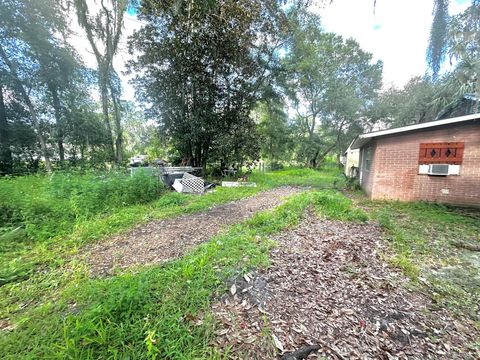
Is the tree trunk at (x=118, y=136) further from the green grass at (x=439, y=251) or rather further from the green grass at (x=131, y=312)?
the green grass at (x=439, y=251)

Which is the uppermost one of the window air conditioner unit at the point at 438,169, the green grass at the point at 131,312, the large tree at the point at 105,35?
the large tree at the point at 105,35

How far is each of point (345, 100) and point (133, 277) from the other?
67.8ft

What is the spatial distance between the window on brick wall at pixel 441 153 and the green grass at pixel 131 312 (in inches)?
260

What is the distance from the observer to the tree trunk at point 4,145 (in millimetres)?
8555

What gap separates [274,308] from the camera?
190cm

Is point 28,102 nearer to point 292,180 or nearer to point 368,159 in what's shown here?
point 292,180

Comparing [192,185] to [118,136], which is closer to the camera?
[192,185]

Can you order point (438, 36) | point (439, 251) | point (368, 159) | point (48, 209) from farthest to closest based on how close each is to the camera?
point (368, 159) < point (438, 36) < point (48, 209) < point (439, 251)

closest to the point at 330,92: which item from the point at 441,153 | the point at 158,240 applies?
the point at 441,153

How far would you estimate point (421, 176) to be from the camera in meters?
6.20

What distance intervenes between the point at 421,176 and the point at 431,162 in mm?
492

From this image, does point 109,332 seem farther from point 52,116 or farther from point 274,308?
point 52,116

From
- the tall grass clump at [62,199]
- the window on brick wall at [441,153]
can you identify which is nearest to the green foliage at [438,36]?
the window on brick wall at [441,153]

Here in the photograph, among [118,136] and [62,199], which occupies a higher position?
[118,136]
